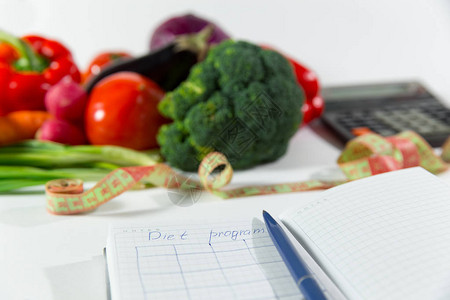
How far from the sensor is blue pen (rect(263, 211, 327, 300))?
0.60 m

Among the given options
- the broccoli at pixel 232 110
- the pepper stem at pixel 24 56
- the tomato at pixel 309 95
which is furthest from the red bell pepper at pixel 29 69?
the tomato at pixel 309 95

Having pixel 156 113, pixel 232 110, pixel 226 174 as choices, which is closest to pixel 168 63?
pixel 156 113

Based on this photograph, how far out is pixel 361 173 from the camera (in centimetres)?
106

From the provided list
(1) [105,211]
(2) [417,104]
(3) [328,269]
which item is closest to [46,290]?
(1) [105,211]

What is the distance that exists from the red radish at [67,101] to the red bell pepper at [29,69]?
4.8 inches

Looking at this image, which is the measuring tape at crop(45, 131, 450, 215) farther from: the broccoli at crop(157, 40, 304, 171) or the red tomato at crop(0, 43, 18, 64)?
the red tomato at crop(0, 43, 18, 64)

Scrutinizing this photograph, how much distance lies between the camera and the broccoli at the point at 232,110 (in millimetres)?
1038

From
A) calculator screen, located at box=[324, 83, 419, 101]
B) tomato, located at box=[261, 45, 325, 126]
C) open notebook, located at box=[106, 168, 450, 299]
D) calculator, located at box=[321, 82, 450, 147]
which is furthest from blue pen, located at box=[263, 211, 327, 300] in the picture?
calculator screen, located at box=[324, 83, 419, 101]

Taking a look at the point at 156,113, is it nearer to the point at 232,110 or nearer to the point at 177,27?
the point at 232,110

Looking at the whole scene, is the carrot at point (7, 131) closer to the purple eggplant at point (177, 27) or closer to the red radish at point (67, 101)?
the red radish at point (67, 101)

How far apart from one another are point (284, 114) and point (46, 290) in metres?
0.60

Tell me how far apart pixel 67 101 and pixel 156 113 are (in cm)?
20

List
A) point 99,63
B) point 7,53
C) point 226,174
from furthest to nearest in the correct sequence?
point 99,63 < point 7,53 < point 226,174

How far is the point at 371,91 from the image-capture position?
1.58m
